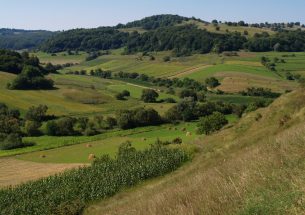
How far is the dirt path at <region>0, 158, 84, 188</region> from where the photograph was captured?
5292 centimetres

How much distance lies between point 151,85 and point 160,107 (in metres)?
46.1

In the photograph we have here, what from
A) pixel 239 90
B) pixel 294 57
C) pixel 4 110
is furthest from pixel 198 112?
pixel 294 57

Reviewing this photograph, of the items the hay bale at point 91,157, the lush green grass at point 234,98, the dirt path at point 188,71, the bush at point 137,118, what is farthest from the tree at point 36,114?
the dirt path at point 188,71

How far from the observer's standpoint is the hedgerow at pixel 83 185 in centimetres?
3438

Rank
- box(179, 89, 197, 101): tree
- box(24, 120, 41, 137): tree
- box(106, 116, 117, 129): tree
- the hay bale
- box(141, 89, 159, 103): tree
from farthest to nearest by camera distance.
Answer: box(179, 89, 197, 101): tree → box(141, 89, 159, 103): tree → box(106, 116, 117, 129): tree → box(24, 120, 41, 137): tree → the hay bale

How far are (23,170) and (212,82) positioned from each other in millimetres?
88459

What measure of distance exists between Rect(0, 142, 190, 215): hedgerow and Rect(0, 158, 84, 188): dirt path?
9.45m

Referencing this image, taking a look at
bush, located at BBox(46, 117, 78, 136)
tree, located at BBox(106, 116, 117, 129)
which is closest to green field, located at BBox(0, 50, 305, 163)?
bush, located at BBox(46, 117, 78, 136)

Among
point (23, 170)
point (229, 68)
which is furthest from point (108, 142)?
point (229, 68)

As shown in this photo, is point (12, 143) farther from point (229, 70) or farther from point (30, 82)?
point (229, 70)

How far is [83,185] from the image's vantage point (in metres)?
38.5

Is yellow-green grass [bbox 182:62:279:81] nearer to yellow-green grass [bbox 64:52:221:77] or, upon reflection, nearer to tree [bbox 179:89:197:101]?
yellow-green grass [bbox 64:52:221:77]

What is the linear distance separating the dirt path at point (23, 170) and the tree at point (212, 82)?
82.5 meters

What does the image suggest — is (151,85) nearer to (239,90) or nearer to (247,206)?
(239,90)
